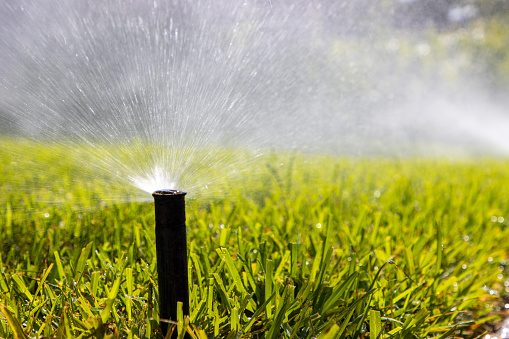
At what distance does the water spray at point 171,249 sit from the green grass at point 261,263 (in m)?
0.06

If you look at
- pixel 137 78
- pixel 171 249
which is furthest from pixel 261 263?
pixel 137 78

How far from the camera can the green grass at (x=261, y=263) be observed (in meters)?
1.13

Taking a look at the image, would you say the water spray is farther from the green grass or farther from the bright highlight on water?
the bright highlight on water

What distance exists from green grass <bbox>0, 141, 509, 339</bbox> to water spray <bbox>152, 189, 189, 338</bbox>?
6 centimetres

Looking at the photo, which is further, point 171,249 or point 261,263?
point 261,263

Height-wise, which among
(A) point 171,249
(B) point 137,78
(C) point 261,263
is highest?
(B) point 137,78

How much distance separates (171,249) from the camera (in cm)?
96

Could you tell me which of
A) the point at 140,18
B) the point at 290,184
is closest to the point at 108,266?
the point at 140,18

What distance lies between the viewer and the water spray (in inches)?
37.2

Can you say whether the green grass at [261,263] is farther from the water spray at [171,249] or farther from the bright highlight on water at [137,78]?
the bright highlight on water at [137,78]

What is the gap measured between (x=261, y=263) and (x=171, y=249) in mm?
508

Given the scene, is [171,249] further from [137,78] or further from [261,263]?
[137,78]

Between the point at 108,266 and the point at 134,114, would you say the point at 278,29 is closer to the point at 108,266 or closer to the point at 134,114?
the point at 134,114

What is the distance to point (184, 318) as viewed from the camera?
102 cm
